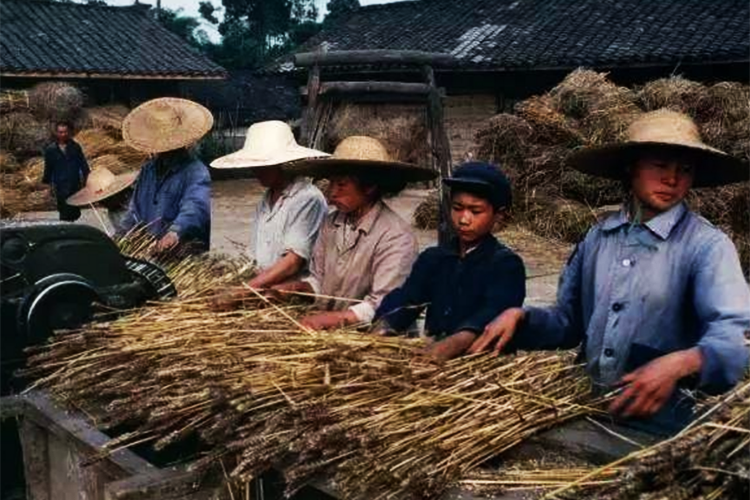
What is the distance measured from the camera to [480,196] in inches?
101

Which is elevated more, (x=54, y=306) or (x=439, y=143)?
(x=439, y=143)

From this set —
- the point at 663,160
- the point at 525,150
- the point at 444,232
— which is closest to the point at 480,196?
the point at 663,160

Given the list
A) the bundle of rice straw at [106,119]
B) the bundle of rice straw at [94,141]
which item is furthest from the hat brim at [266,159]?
the bundle of rice straw at [106,119]

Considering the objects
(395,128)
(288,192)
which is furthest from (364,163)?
(395,128)

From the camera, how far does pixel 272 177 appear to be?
373cm

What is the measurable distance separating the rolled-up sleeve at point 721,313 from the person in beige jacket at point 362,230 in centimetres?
113

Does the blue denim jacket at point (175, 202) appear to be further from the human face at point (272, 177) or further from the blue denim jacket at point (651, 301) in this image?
the blue denim jacket at point (651, 301)

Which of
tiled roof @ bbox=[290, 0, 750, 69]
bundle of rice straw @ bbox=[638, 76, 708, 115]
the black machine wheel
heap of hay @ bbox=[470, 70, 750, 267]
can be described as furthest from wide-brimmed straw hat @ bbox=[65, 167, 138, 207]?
tiled roof @ bbox=[290, 0, 750, 69]

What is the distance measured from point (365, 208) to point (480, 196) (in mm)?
668

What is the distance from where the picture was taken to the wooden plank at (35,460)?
9.03ft

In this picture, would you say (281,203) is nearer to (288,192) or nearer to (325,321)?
(288,192)

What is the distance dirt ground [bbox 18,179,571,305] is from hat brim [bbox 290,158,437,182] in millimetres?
2607

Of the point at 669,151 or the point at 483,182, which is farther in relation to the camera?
the point at 483,182

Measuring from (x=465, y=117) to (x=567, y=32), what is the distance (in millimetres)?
2483
